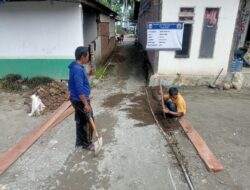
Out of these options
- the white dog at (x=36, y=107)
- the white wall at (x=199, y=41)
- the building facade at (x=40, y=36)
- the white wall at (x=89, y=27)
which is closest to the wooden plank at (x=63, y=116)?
the white dog at (x=36, y=107)

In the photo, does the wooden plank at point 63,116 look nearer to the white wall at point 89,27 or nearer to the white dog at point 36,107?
the white dog at point 36,107

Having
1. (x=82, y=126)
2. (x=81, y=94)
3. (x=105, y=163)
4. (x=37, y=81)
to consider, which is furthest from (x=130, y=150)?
(x=37, y=81)

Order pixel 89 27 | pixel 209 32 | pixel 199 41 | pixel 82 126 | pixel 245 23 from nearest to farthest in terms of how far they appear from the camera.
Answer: pixel 82 126 < pixel 209 32 < pixel 199 41 < pixel 245 23 < pixel 89 27

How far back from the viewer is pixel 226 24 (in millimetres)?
7980

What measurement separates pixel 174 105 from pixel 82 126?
92.8 inches

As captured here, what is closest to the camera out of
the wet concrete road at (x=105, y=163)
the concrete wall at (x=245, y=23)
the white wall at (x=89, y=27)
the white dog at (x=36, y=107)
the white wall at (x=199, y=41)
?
the wet concrete road at (x=105, y=163)

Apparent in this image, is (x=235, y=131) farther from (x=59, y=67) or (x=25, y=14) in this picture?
(x=25, y=14)

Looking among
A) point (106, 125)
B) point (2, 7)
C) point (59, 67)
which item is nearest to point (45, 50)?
point (59, 67)

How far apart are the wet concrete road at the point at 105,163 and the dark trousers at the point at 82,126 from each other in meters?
0.20

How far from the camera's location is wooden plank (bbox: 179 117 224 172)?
383 cm

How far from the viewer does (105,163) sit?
13.2ft

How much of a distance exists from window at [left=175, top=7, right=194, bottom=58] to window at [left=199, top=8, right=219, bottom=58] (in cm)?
47

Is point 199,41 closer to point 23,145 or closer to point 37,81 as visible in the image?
point 37,81

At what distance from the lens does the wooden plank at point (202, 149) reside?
383 cm
